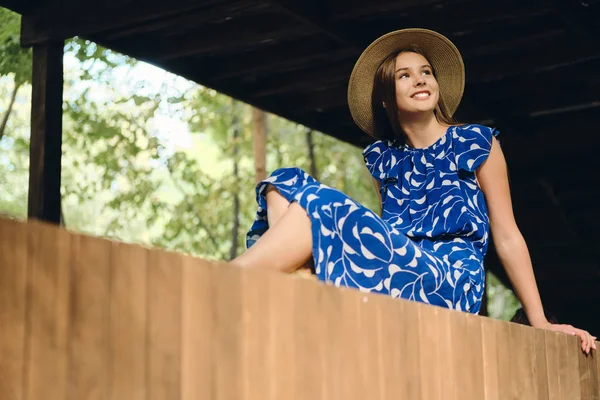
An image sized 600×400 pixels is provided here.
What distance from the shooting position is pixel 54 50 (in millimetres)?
4555

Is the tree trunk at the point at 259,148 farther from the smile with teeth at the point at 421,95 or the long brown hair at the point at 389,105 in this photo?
the smile with teeth at the point at 421,95

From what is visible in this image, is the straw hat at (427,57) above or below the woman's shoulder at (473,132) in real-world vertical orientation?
above

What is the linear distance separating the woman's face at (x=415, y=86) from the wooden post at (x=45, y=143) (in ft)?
5.79

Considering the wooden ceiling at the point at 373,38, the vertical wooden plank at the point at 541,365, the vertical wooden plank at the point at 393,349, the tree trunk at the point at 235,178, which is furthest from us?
the tree trunk at the point at 235,178

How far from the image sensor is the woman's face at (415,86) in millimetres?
3420

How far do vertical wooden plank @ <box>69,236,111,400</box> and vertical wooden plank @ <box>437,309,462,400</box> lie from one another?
1011 mm

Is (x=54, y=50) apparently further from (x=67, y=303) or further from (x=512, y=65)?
(x=67, y=303)

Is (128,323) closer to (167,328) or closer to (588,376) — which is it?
(167,328)

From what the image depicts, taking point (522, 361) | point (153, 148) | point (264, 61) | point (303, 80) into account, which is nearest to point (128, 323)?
point (522, 361)

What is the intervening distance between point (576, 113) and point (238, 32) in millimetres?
2439

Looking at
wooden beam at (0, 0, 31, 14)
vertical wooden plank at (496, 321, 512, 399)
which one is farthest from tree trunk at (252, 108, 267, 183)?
vertical wooden plank at (496, 321, 512, 399)

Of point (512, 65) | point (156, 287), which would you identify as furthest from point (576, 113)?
point (156, 287)

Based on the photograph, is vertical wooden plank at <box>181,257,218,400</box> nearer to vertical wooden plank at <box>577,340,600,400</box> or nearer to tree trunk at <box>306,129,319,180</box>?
vertical wooden plank at <box>577,340,600,400</box>

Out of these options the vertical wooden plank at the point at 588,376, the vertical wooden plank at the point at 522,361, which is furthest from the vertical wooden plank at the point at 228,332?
the vertical wooden plank at the point at 588,376
